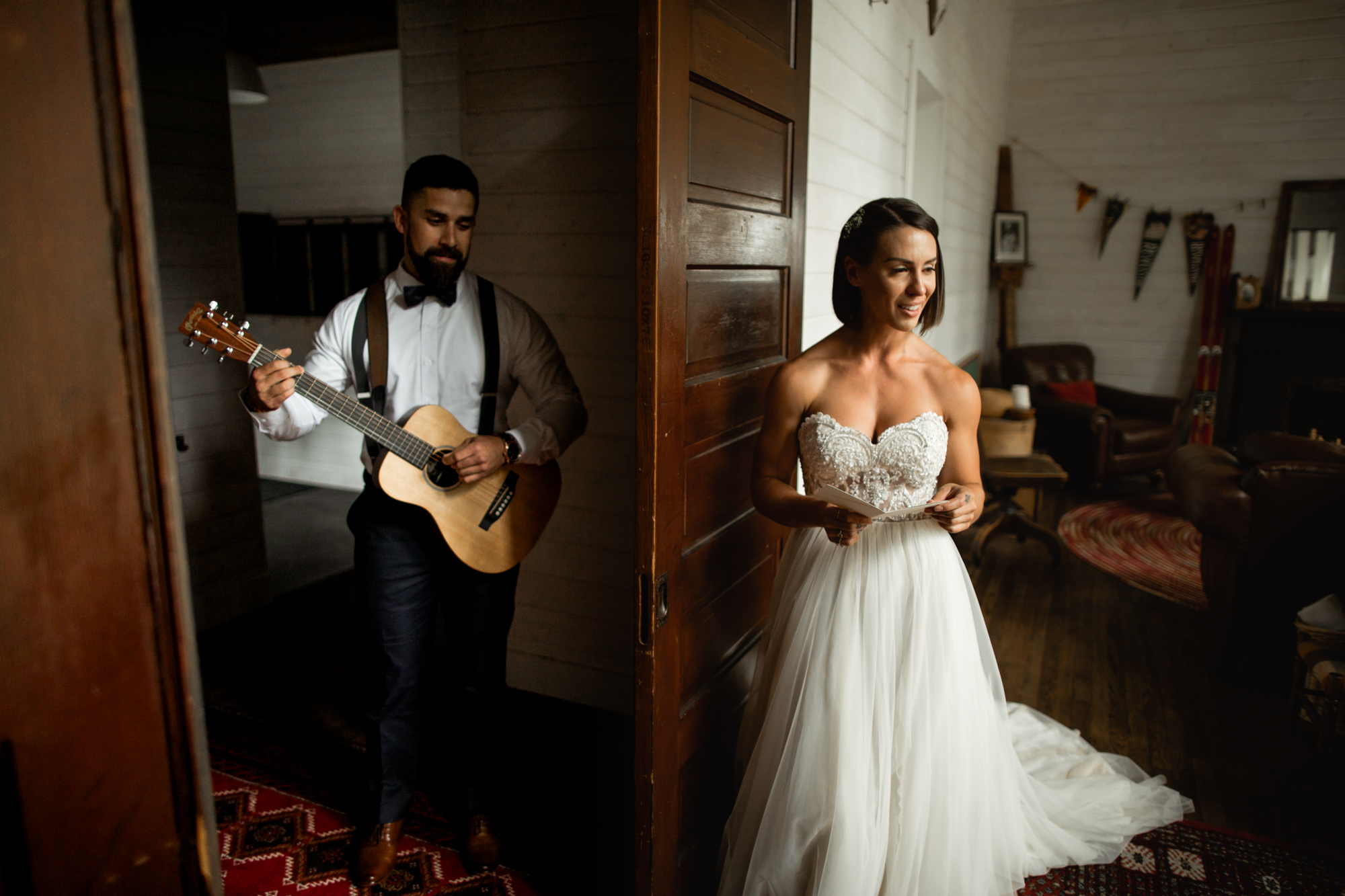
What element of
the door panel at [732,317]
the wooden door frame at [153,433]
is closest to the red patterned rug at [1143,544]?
the door panel at [732,317]

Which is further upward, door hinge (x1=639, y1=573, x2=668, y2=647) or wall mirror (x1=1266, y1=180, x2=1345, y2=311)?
wall mirror (x1=1266, y1=180, x2=1345, y2=311)

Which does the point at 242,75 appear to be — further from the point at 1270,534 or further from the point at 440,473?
the point at 1270,534

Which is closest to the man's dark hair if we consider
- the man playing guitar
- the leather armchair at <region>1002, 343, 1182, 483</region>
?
the man playing guitar

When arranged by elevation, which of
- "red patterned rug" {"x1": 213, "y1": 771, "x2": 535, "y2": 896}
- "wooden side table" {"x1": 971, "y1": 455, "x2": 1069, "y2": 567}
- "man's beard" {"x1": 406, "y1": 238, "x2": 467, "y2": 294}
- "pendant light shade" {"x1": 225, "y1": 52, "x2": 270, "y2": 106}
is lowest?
"red patterned rug" {"x1": 213, "y1": 771, "x2": 535, "y2": 896}

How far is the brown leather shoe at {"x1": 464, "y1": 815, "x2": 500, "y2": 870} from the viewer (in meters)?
2.11

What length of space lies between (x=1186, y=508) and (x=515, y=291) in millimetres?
2962

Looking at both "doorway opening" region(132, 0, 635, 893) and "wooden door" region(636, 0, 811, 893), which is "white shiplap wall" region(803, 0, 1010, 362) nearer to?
"wooden door" region(636, 0, 811, 893)

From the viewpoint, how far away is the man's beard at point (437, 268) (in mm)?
1978

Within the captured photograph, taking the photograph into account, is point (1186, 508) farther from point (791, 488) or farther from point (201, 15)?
point (201, 15)

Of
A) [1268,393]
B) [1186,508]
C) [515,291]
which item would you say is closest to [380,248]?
[515,291]

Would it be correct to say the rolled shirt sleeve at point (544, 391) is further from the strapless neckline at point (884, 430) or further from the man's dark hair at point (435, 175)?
the strapless neckline at point (884, 430)

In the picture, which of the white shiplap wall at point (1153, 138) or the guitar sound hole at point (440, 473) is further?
the white shiplap wall at point (1153, 138)

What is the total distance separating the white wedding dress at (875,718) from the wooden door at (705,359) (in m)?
0.15

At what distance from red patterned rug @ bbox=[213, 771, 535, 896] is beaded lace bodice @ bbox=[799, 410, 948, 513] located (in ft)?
4.37
